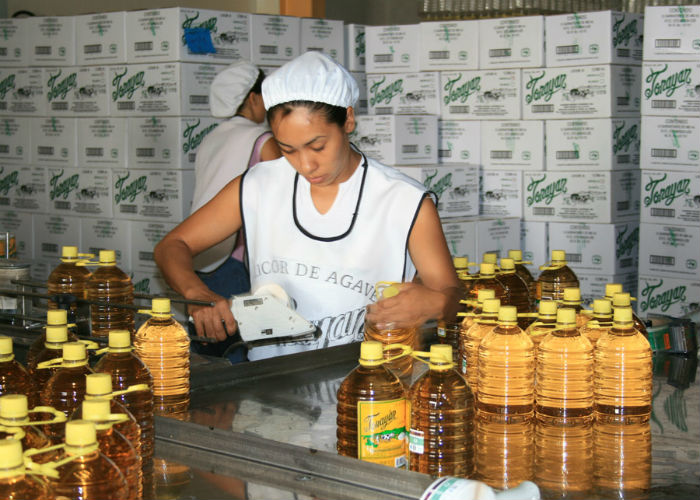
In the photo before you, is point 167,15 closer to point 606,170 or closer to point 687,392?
point 606,170

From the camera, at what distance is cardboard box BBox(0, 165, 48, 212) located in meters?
6.13

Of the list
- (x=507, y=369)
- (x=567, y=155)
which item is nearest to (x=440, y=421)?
(x=507, y=369)

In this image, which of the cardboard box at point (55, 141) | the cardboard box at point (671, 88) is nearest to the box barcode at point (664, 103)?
the cardboard box at point (671, 88)

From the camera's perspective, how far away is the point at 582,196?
5.59 meters

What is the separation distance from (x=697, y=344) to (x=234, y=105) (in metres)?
2.58

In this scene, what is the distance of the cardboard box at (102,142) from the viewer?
571 centimetres

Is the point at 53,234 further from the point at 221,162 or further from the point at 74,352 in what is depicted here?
the point at 74,352

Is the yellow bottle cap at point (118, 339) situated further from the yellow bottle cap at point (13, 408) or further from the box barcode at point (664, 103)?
the box barcode at point (664, 103)

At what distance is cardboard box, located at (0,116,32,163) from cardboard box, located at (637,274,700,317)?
12.4ft

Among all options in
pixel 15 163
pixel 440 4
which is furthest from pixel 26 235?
pixel 440 4

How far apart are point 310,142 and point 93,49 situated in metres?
3.51

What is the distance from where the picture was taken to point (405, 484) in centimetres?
159

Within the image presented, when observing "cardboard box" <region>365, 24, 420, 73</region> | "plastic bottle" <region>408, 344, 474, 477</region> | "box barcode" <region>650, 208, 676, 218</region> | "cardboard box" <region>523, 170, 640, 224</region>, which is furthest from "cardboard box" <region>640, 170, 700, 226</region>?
"plastic bottle" <region>408, 344, 474, 477</region>

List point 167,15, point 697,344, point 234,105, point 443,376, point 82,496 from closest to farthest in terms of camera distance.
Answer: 1. point 82,496
2. point 443,376
3. point 697,344
4. point 234,105
5. point 167,15
